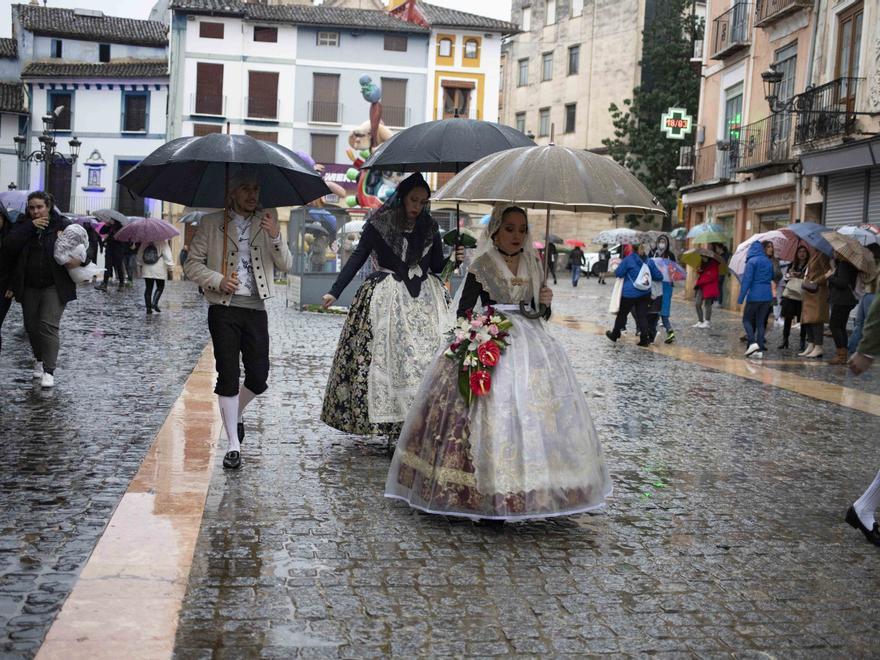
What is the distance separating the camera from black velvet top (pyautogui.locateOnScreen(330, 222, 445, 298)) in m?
7.36

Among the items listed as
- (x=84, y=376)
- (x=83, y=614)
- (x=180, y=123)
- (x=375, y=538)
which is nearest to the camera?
(x=83, y=614)

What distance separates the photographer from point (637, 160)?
50.2 meters

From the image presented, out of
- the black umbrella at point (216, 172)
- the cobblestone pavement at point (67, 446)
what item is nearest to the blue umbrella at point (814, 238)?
the cobblestone pavement at point (67, 446)

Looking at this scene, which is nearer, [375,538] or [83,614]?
[83,614]

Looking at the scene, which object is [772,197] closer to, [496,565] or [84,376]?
[84,376]

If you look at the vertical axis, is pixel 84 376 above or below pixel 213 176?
below

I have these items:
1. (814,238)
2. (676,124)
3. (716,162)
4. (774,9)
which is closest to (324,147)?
(676,124)

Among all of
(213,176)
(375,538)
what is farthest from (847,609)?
(213,176)

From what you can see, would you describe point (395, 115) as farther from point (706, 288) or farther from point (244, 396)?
point (244, 396)

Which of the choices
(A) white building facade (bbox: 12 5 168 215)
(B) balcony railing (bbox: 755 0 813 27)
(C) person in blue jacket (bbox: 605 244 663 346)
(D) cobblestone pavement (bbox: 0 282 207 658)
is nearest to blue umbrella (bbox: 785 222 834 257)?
(C) person in blue jacket (bbox: 605 244 663 346)

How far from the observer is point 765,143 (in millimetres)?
27547

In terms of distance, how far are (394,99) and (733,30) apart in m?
23.0

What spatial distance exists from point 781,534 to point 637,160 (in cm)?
4583

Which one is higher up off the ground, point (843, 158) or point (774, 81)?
point (774, 81)
